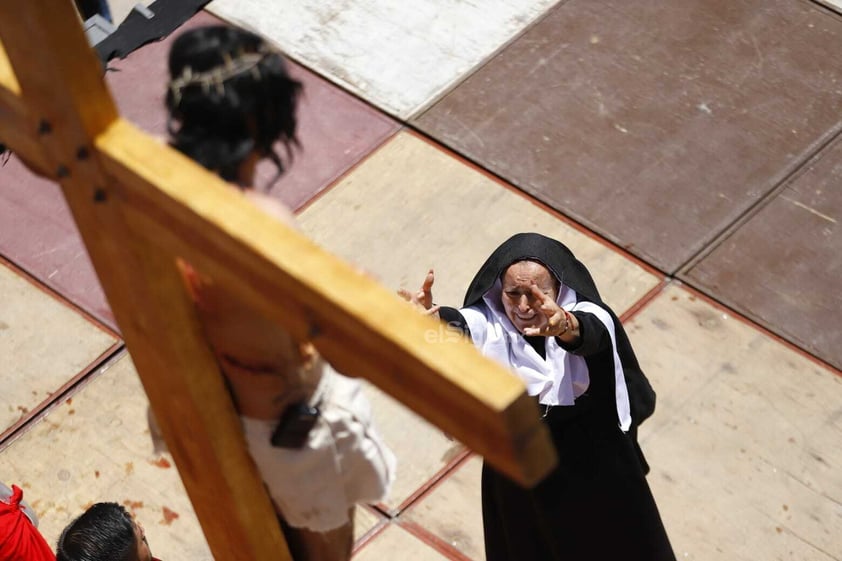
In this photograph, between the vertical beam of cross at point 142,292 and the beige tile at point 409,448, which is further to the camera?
the beige tile at point 409,448

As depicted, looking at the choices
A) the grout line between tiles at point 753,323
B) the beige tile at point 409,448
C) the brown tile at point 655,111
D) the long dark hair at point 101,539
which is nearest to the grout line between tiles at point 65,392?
the beige tile at point 409,448

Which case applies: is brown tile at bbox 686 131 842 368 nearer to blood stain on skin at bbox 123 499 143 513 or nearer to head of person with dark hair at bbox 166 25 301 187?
blood stain on skin at bbox 123 499 143 513

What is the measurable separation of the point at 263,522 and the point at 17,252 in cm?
414

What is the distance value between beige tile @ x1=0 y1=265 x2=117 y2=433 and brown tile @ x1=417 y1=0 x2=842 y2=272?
72.8 inches

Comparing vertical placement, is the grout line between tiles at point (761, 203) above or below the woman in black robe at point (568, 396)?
below

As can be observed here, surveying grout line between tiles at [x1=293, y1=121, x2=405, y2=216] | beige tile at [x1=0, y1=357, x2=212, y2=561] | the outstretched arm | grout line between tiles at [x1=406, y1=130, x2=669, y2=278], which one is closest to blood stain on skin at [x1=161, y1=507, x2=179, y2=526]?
beige tile at [x1=0, y1=357, x2=212, y2=561]

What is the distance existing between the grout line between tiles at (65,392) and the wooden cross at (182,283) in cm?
344

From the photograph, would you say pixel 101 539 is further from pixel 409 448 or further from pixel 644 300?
pixel 644 300

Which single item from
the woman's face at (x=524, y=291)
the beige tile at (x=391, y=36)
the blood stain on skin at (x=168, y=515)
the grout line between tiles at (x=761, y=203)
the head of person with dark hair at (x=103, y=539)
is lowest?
the grout line between tiles at (x=761, y=203)

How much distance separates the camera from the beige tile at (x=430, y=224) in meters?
6.31

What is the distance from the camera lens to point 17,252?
21.6ft

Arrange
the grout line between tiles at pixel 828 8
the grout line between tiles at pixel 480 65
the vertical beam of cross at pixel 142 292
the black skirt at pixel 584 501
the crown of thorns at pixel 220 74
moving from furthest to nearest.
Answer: the grout line between tiles at pixel 828 8
the grout line between tiles at pixel 480 65
the black skirt at pixel 584 501
the crown of thorns at pixel 220 74
the vertical beam of cross at pixel 142 292

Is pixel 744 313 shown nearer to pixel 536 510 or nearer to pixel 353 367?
pixel 536 510

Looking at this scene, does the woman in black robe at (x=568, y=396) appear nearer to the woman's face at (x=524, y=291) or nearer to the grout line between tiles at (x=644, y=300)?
the woman's face at (x=524, y=291)
